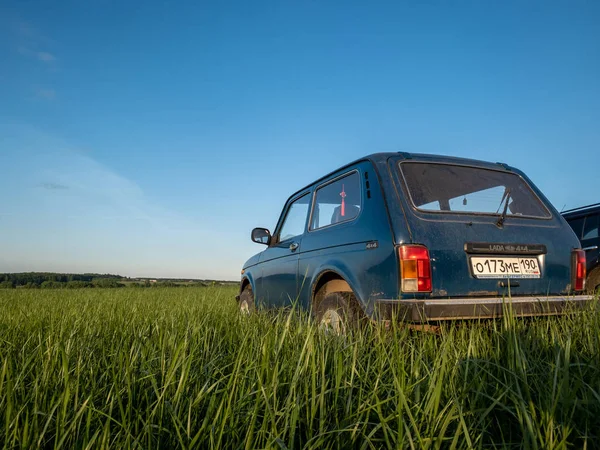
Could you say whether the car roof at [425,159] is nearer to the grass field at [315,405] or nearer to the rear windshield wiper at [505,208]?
the rear windshield wiper at [505,208]

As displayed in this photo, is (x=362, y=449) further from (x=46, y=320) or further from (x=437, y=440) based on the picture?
(x=46, y=320)

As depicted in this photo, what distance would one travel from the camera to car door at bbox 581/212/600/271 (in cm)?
607

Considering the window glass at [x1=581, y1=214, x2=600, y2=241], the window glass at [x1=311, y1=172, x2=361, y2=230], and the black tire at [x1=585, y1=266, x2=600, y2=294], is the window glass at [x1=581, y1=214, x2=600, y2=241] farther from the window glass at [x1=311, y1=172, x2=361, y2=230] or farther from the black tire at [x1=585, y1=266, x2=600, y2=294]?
the window glass at [x1=311, y1=172, x2=361, y2=230]

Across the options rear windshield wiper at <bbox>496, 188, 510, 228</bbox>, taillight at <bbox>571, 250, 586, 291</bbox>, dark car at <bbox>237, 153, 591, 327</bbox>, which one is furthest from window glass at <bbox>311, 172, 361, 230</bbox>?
taillight at <bbox>571, 250, 586, 291</bbox>

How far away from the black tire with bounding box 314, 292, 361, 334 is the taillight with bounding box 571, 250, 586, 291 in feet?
6.26

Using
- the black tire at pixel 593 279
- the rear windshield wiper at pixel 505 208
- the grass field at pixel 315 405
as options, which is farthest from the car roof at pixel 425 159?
the black tire at pixel 593 279

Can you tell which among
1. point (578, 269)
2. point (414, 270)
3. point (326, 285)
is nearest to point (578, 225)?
point (578, 269)

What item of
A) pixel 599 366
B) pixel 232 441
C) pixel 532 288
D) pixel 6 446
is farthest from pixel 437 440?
pixel 532 288

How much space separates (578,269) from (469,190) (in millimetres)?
1112

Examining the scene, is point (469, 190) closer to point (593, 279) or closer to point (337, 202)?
point (337, 202)

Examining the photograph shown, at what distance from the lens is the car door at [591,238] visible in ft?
19.9

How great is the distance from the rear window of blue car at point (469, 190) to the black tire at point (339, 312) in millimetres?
1001

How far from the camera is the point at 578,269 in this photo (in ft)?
10.7

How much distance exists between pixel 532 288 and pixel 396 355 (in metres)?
1.83
